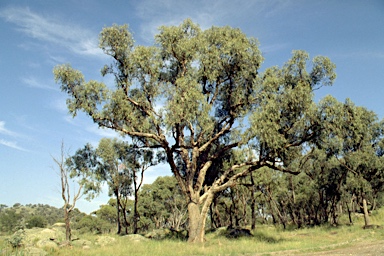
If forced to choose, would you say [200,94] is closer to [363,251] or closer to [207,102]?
[207,102]

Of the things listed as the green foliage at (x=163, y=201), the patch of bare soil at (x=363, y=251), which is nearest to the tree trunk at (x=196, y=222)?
the patch of bare soil at (x=363, y=251)

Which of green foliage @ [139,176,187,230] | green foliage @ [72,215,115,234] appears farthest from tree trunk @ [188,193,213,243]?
green foliage @ [72,215,115,234]

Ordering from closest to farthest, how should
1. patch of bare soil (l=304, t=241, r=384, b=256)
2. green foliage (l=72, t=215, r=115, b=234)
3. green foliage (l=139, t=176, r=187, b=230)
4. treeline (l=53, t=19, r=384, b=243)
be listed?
patch of bare soil (l=304, t=241, r=384, b=256) < treeline (l=53, t=19, r=384, b=243) < green foliage (l=139, t=176, r=187, b=230) < green foliage (l=72, t=215, r=115, b=234)

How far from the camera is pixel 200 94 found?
21516mm

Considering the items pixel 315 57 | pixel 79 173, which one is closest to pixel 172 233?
pixel 79 173

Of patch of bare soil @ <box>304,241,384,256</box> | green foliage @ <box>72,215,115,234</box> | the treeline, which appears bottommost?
green foliage @ <box>72,215,115,234</box>

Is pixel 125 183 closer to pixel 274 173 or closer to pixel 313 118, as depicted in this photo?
pixel 274 173

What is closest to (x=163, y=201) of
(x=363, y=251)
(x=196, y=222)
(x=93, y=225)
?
(x=93, y=225)

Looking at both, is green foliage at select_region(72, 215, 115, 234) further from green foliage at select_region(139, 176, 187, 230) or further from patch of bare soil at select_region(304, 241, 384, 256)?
patch of bare soil at select_region(304, 241, 384, 256)

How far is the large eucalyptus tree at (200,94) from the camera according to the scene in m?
21.3

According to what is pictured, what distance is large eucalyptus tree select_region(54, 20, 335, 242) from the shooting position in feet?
69.9

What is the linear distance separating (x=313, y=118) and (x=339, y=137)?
2230 mm

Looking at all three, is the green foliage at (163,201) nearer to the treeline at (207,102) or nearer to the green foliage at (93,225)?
the green foliage at (93,225)

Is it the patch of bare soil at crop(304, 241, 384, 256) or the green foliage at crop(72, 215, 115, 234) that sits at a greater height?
the patch of bare soil at crop(304, 241, 384, 256)
